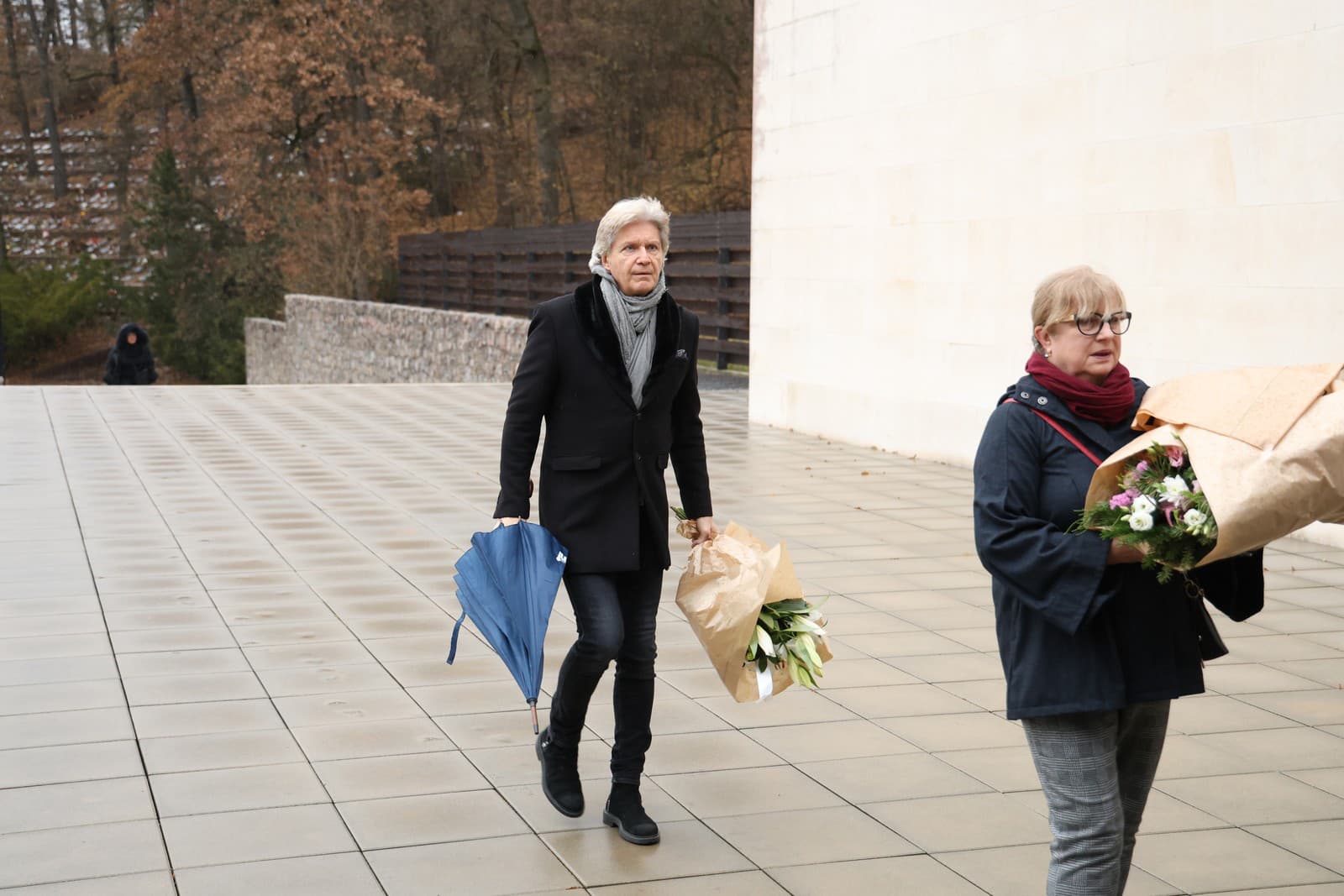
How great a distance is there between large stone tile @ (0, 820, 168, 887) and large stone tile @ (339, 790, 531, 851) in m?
0.54

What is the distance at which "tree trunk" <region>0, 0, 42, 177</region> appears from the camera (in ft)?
159

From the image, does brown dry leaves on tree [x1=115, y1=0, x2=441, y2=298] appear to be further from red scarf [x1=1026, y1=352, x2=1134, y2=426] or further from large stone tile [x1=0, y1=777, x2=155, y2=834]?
red scarf [x1=1026, y1=352, x2=1134, y2=426]

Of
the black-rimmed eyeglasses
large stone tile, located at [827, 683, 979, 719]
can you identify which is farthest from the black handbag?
large stone tile, located at [827, 683, 979, 719]

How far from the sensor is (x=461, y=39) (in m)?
32.9

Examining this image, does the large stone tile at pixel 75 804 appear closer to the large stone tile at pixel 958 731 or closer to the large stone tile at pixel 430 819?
the large stone tile at pixel 430 819

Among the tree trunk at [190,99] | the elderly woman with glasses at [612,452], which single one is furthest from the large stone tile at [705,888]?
the tree trunk at [190,99]

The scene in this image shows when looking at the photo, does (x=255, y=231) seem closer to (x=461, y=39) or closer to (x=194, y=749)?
(x=461, y=39)

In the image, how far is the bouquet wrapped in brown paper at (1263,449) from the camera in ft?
8.73

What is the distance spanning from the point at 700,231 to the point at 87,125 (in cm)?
4284

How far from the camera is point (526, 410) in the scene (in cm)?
404

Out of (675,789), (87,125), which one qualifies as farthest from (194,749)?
(87,125)

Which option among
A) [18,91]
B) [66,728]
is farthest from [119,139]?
[66,728]

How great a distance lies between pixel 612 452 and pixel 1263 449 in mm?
1805

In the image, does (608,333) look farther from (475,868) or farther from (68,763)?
(68,763)
